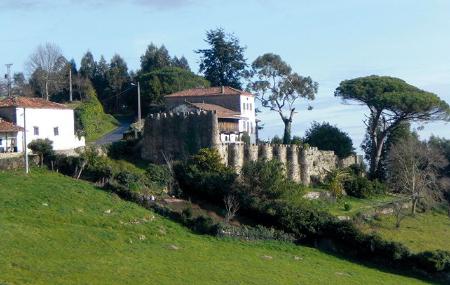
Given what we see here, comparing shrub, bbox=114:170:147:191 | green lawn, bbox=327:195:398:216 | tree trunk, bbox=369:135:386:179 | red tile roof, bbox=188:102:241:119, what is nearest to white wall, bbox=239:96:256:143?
red tile roof, bbox=188:102:241:119

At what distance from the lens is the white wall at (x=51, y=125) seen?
61.3 meters

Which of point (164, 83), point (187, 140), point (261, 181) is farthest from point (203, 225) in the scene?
point (164, 83)

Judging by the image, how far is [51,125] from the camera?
6419cm

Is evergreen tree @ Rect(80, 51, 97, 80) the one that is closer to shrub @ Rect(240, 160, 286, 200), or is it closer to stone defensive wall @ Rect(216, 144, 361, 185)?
stone defensive wall @ Rect(216, 144, 361, 185)

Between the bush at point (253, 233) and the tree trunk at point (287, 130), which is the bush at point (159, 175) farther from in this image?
the tree trunk at point (287, 130)

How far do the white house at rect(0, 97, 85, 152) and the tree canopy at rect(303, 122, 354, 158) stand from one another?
2329cm

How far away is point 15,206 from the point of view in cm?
4672

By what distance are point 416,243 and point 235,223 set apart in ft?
42.2

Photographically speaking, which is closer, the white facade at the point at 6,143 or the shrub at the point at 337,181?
the white facade at the point at 6,143

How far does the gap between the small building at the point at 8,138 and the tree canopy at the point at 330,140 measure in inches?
1202

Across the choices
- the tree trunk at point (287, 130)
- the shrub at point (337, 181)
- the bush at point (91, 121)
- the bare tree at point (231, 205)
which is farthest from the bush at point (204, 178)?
the tree trunk at point (287, 130)

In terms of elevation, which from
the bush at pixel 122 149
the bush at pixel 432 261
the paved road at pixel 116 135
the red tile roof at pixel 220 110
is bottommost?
the bush at pixel 432 261

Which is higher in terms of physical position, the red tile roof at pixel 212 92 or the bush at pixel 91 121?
the red tile roof at pixel 212 92

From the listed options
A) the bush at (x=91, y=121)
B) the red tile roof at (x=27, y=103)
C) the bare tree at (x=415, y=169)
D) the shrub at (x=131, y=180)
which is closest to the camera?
the shrub at (x=131, y=180)
